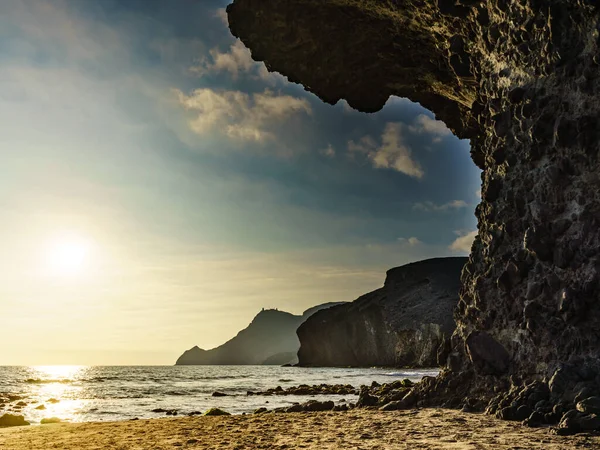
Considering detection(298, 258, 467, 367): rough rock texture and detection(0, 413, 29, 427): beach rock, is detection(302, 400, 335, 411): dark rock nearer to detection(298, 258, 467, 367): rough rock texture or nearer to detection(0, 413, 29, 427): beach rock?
detection(0, 413, 29, 427): beach rock

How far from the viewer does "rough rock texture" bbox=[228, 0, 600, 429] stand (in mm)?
12281

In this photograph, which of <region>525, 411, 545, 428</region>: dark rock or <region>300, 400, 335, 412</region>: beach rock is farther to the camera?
<region>300, 400, 335, 412</region>: beach rock

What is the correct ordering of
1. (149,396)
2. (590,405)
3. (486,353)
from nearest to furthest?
(590,405)
(486,353)
(149,396)

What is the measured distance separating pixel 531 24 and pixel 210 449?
1429cm

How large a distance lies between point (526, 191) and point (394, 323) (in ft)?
318

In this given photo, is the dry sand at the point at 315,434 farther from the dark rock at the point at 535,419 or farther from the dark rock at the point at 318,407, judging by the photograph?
the dark rock at the point at 318,407

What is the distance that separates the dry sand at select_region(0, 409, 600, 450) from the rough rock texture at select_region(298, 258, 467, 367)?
79314 millimetres

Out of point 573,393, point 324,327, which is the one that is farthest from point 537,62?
point 324,327

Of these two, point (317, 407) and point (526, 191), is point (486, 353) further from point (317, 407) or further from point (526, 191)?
point (317, 407)

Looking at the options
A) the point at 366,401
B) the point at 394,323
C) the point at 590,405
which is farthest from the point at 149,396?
the point at 394,323

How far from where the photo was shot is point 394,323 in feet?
353

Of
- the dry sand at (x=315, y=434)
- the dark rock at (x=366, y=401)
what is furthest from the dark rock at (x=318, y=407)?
the dry sand at (x=315, y=434)

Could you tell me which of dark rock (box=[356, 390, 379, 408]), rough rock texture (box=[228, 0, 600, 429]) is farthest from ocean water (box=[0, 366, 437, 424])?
rough rock texture (box=[228, 0, 600, 429])

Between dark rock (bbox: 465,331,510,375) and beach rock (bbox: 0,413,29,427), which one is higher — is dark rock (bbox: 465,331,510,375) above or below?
above
